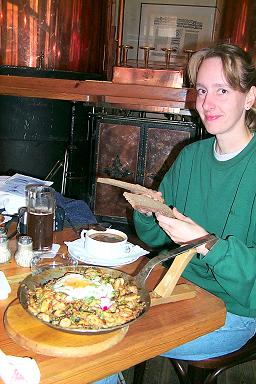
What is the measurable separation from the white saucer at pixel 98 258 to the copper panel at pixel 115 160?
235cm

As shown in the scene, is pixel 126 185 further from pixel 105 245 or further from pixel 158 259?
pixel 158 259

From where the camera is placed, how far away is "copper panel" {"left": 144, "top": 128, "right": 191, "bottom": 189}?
3482 millimetres

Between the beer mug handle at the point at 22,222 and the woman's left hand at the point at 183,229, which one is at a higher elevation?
the woman's left hand at the point at 183,229

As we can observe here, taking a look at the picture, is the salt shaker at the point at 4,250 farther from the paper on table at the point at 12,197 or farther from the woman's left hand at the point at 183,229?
the woman's left hand at the point at 183,229

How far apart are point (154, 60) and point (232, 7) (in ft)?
3.63

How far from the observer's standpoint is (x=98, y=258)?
1.19 metres

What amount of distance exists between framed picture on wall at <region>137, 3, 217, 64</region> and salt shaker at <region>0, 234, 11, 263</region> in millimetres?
4473

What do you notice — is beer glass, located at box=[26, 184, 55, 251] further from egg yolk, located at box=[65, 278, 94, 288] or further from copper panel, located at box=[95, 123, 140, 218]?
copper panel, located at box=[95, 123, 140, 218]

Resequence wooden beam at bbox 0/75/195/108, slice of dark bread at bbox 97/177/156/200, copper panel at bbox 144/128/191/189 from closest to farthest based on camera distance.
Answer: slice of dark bread at bbox 97/177/156/200, wooden beam at bbox 0/75/195/108, copper panel at bbox 144/128/191/189

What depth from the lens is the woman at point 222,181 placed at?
133 cm

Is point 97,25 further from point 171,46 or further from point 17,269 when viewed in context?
point 17,269

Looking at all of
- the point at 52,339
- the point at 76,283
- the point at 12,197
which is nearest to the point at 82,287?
the point at 76,283

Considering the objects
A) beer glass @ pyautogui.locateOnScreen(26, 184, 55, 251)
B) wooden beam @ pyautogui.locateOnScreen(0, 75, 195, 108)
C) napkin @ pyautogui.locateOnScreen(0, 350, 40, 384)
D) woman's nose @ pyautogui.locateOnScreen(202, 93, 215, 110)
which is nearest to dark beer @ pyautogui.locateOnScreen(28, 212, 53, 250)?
beer glass @ pyautogui.locateOnScreen(26, 184, 55, 251)

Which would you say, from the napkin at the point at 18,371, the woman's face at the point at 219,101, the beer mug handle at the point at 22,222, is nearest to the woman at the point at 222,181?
the woman's face at the point at 219,101
